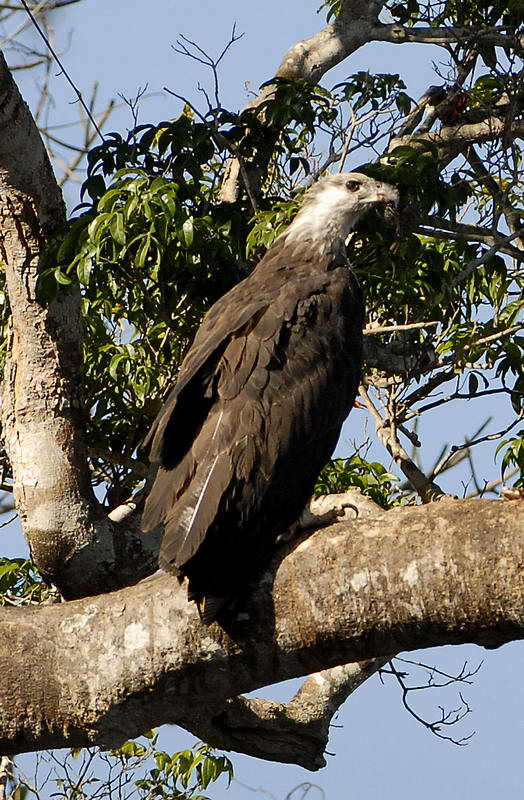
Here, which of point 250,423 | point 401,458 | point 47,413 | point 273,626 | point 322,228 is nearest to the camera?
point 273,626

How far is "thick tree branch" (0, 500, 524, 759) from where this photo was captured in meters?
3.12

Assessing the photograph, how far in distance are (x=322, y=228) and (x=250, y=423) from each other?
4.67 ft

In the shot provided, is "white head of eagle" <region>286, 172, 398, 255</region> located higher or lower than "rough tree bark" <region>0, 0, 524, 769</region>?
higher

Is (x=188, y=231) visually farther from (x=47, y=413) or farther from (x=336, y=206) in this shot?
(x=47, y=413)

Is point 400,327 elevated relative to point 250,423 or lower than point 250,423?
elevated

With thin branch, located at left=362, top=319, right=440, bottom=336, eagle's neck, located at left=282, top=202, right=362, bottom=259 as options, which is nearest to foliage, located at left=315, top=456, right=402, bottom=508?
thin branch, located at left=362, top=319, right=440, bottom=336

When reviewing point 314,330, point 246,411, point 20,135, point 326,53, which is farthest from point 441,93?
point 246,411

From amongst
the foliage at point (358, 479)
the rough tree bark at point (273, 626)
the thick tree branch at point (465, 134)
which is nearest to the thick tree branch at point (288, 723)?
the rough tree bark at point (273, 626)

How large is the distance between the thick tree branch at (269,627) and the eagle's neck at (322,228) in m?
1.89

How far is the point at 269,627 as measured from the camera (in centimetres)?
343

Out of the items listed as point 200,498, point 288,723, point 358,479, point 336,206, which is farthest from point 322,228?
point 288,723

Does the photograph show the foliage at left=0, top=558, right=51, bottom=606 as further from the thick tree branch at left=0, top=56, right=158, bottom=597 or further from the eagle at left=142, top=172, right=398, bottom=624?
the eagle at left=142, top=172, right=398, bottom=624

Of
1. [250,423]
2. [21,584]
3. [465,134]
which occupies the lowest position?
[250,423]

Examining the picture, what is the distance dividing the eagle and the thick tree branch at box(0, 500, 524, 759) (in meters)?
0.13
